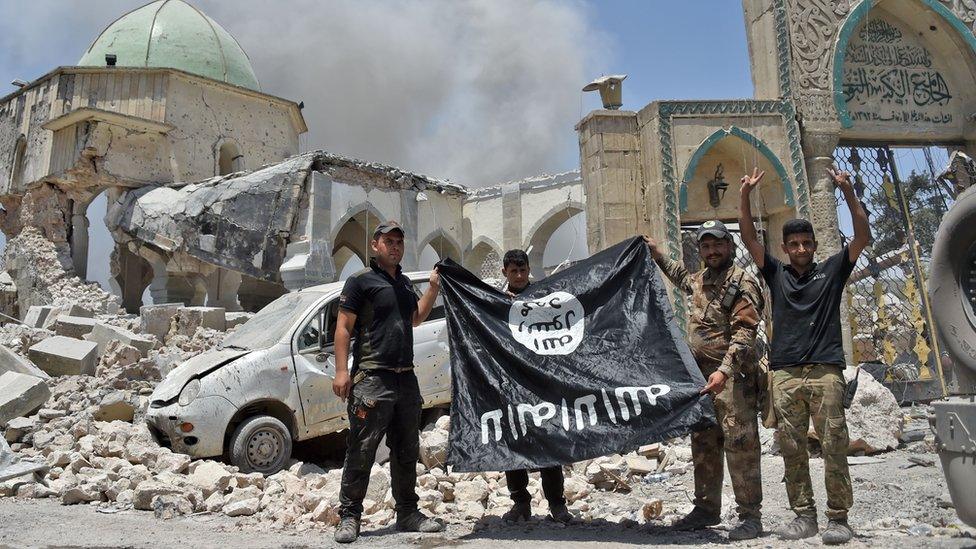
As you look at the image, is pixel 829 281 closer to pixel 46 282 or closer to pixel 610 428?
pixel 610 428

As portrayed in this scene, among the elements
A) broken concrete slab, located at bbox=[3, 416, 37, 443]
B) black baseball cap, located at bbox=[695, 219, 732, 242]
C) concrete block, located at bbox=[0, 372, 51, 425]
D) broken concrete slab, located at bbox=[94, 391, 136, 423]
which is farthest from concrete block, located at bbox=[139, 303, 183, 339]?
black baseball cap, located at bbox=[695, 219, 732, 242]

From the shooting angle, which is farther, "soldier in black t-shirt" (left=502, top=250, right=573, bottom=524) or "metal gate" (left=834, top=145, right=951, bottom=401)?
"metal gate" (left=834, top=145, right=951, bottom=401)

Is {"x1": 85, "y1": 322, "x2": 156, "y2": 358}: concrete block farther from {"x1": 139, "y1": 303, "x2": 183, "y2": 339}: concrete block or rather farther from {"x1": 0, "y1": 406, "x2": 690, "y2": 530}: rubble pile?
{"x1": 0, "y1": 406, "x2": 690, "y2": 530}: rubble pile

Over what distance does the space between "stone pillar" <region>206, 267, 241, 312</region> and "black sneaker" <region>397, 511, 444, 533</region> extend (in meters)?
18.5

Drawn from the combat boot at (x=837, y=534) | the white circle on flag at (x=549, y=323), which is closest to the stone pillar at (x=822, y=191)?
the white circle on flag at (x=549, y=323)

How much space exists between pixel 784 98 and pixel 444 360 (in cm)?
626

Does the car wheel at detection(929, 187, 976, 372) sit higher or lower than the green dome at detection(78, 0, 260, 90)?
lower

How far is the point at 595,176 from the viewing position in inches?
386

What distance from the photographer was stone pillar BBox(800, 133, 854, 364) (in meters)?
9.61

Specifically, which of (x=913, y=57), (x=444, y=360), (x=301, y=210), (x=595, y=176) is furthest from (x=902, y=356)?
(x=301, y=210)

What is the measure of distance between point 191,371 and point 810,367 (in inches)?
205

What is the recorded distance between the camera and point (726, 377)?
3.72 m

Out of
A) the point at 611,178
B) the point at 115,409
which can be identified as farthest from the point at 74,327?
the point at 611,178

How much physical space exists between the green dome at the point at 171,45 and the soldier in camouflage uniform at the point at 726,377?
2140cm
